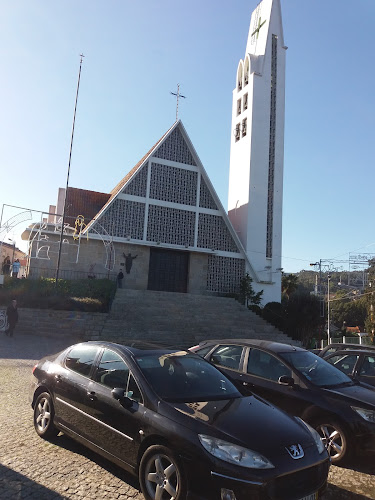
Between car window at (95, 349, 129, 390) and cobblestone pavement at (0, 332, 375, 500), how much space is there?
896 millimetres

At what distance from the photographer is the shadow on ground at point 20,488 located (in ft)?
11.8

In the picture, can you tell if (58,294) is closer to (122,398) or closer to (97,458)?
(97,458)

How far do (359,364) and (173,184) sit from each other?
22492mm

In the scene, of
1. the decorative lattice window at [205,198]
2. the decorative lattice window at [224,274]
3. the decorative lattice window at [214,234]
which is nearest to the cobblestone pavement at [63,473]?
the decorative lattice window at [224,274]

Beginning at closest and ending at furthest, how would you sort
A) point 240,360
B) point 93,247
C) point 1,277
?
point 240,360, point 1,277, point 93,247

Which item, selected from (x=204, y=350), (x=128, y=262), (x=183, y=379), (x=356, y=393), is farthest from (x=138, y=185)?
(x=183, y=379)

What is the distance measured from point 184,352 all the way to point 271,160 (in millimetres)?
29170

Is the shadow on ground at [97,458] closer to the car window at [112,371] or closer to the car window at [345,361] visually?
the car window at [112,371]

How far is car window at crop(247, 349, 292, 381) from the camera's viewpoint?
565 centimetres

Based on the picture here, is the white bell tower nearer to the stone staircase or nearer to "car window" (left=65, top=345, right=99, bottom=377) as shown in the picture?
the stone staircase

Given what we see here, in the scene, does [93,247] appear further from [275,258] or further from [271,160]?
[271,160]

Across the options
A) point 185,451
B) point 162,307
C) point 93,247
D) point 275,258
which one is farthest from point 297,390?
point 275,258

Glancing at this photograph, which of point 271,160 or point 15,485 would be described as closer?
point 15,485

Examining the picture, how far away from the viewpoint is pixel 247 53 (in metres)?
33.8
